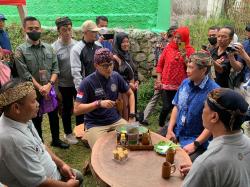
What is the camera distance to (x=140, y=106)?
652cm

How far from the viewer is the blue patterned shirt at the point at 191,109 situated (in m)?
3.53

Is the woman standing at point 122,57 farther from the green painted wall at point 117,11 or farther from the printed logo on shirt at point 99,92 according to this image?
the green painted wall at point 117,11

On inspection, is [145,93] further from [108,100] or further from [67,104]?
[108,100]

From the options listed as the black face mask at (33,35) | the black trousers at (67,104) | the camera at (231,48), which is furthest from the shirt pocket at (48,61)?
the camera at (231,48)

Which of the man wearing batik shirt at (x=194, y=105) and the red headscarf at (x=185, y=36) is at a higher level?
the red headscarf at (x=185, y=36)

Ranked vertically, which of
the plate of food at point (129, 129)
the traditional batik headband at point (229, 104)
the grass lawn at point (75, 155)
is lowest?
the grass lawn at point (75, 155)

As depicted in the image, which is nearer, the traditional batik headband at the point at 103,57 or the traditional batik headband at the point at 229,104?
the traditional batik headband at the point at 229,104

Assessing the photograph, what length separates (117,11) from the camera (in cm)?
787

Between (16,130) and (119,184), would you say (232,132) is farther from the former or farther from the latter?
(16,130)

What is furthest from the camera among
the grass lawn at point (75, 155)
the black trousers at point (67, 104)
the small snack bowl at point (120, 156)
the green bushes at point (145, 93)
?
the green bushes at point (145, 93)

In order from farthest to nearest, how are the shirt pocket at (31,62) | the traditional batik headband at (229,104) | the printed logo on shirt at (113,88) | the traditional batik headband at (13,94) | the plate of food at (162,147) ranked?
1. the shirt pocket at (31,62)
2. the printed logo on shirt at (113,88)
3. the plate of food at (162,147)
4. the traditional batik headband at (13,94)
5. the traditional batik headband at (229,104)

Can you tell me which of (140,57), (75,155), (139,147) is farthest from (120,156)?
(140,57)

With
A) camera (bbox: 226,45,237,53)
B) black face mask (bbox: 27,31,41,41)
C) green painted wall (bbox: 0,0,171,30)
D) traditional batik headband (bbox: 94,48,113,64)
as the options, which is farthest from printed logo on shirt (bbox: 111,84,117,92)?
green painted wall (bbox: 0,0,171,30)

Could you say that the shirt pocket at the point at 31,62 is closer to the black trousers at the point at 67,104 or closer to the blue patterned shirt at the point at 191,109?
the black trousers at the point at 67,104
